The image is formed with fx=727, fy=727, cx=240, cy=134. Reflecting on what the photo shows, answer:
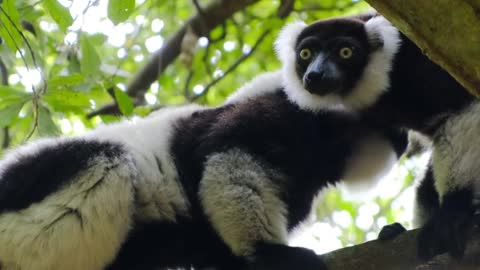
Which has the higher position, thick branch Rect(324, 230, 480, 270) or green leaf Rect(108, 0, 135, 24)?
green leaf Rect(108, 0, 135, 24)

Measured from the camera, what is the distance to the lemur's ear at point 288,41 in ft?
21.3

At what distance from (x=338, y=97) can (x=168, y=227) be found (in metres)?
1.78

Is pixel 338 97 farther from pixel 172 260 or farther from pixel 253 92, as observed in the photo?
pixel 172 260

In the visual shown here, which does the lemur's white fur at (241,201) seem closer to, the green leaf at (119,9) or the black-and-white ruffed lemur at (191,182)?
the black-and-white ruffed lemur at (191,182)

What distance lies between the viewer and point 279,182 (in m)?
5.30

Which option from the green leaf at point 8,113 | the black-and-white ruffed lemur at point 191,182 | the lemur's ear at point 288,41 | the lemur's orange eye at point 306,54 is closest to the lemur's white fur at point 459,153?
the black-and-white ruffed lemur at point 191,182

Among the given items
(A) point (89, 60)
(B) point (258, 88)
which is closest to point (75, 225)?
(A) point (89, 60)

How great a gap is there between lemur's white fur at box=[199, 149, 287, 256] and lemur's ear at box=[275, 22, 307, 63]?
1.54 metres

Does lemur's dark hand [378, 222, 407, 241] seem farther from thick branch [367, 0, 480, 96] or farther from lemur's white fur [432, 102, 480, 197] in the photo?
thick branch [367, 0, 480, 96]

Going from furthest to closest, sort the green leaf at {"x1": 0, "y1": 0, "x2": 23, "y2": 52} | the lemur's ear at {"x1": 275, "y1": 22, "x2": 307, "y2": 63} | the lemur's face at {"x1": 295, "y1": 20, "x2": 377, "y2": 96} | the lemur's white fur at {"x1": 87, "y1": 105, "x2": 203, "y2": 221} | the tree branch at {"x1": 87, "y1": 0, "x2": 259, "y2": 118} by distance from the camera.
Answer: the tree branch at {"x1": 87, "y1": 0, "x2": 259, "y2": 118} → the lemur's ear at {"x1": 275, "y1": 22, "x2": 307, "y2": 63} → the lemur's face at {"x1": 295, "y1": 20, "x2": 377, "y2": 96} → the lemur's white fur at {"x1": 87, "y1": 105, "x2": 203, "y2": 221} → the green leaf at {"x1": 0, "y1": 0, "x2": 23, "y2": 52}

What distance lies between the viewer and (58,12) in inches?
203

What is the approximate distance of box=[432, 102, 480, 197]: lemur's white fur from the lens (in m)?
4.94

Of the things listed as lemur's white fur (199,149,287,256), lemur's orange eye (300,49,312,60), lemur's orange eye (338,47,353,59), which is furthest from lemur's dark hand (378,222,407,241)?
lemur's orange eye (300,49,312,60)

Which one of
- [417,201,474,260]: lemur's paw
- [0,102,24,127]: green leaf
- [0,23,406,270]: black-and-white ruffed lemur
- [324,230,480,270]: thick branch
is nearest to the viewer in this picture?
[324,230,480,270]: thick branch
